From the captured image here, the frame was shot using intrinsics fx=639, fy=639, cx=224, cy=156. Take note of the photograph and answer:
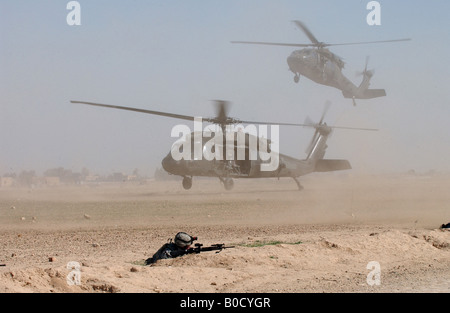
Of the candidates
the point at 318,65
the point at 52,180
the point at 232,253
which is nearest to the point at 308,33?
the point at 318,65

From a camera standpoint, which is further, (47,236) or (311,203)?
(311,203)

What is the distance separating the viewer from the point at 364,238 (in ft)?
59.3

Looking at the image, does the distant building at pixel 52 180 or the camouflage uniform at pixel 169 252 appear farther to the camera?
the distant building at pixel 52 180

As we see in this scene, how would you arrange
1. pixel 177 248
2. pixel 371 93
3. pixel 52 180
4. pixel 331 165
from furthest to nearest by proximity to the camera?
1. pixel 52 180
2. pixel 371 93
3. pixel 331 165
4. pixel 177 248

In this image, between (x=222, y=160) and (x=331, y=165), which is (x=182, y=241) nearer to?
(x=222, y=160)

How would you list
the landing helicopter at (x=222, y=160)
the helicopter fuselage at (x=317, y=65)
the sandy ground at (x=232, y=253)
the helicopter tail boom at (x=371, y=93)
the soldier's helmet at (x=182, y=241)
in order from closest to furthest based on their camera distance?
the sandy ground at (x=232, y=253) < the soldier's helmet at (x=182, y=241) < the landing helicopter at (x=222, y=160) < the helicopter fuselage at (x=317, y=65) < the helicopter tail boom at (x=371, y=93)

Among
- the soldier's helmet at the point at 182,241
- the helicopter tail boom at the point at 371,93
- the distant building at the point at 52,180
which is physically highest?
the helicopter tail boom at the point at 371,93

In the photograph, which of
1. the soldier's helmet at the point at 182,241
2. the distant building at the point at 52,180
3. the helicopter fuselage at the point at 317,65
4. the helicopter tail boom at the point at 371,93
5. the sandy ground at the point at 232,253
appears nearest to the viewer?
the sandy ground at the point at 232,253

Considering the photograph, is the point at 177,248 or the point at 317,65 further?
the point at 317,65

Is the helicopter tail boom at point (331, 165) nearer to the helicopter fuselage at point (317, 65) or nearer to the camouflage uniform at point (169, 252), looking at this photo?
the helicopter fuselage at point (317, 65)

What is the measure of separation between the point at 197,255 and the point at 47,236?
388 inches

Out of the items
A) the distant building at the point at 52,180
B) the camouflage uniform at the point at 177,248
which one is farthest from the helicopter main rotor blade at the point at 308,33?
the distant building at the point at 52,180

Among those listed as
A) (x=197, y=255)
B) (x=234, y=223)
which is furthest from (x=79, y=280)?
(x=234, y=223)
